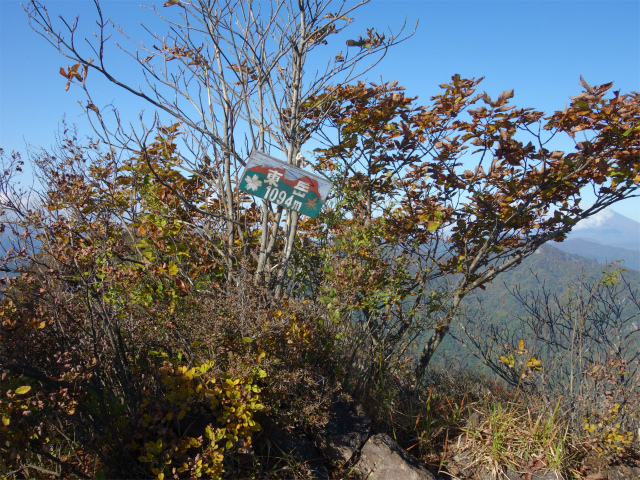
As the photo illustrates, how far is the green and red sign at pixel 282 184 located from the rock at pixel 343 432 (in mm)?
1414

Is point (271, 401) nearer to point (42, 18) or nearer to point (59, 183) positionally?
point (59, 183)

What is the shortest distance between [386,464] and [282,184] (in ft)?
6.28

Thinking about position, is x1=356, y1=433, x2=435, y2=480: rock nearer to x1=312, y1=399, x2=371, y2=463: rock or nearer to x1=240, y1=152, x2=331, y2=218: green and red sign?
x1=312, y1=399, x2=371, y2=463: rock

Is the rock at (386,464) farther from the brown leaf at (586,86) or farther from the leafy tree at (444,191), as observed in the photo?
the brown leaf at (586,86)

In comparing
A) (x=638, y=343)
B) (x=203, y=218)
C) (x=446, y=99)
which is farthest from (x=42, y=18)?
(x=638, y=343)

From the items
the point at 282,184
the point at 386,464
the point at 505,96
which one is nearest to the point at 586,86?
the point at 505,96

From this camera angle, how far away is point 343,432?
2754 millimetres

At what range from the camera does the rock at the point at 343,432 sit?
8.73ft

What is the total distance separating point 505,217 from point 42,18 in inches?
156

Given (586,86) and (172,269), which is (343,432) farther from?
(586,86)

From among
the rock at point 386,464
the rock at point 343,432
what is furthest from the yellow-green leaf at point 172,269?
the rock at point 386,464

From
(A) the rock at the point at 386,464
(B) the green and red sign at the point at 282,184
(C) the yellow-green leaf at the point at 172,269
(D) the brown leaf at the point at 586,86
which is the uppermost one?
(D) the brown leaf at the point at 586,86

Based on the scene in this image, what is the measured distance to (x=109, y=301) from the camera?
2719mm

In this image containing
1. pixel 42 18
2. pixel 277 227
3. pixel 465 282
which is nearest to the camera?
pixel 42 18
